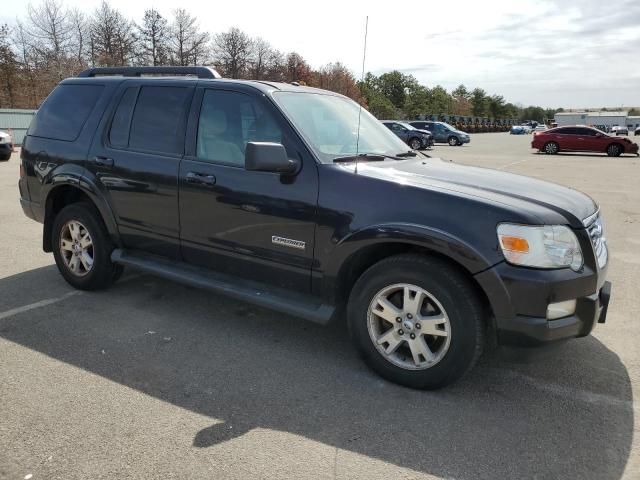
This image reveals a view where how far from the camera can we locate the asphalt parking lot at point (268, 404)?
259 cm

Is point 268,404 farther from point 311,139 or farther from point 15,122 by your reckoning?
point 15,122

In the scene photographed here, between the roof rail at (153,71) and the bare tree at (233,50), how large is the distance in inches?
2385

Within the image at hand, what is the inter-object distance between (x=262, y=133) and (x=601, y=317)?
253 cm

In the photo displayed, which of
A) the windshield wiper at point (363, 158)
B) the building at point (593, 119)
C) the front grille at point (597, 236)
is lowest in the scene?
the front grille at point (597, 236)

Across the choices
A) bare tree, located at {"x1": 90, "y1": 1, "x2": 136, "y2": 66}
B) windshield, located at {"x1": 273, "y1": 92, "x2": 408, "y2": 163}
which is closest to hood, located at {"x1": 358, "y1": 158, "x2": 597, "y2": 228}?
windshield, located at {"x1": 273, "y1": 92, "x2": 408, "y2": 163}

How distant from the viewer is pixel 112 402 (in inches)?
121

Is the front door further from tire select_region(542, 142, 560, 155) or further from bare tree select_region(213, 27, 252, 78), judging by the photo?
bare tree select_region(213, 27, 252, 78)

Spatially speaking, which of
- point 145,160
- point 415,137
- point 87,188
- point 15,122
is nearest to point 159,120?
point 145,160

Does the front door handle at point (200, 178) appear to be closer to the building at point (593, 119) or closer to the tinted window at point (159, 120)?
the tinted window at point (159, 120)

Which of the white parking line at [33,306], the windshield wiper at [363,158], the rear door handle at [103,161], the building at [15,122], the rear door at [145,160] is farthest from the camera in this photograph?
the building at [15,122]

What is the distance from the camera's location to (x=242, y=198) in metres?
3.70

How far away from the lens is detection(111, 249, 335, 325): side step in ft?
11.5

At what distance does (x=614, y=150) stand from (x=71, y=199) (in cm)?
2707

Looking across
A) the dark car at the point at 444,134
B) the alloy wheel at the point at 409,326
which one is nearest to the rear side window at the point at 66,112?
the alloy wheel at the point at 409,326
